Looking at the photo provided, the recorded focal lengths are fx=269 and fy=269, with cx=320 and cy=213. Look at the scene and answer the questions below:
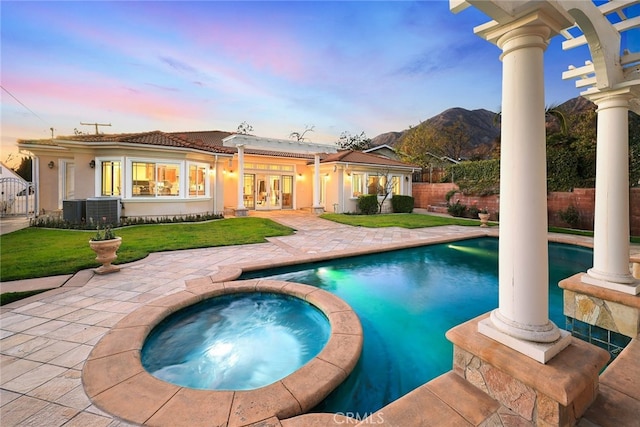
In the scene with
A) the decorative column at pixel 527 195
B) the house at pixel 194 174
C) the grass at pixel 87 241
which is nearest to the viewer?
the decorative column at pixel 527 195

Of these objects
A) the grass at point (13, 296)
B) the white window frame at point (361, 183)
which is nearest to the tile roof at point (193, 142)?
the white window frame at point (361, 183)

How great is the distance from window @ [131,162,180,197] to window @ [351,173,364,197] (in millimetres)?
9519

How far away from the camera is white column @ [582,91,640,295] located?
2.85 metres

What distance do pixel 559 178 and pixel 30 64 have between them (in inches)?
885

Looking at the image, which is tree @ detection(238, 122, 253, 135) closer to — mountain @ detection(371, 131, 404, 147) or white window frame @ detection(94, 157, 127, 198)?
white window frame @ detection(94, 157, 127, 198)

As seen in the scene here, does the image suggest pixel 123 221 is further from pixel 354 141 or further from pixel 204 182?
pixel 354 141

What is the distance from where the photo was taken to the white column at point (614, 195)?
2.85m

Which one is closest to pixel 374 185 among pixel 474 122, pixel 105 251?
pixel 105 251

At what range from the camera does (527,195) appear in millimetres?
1745

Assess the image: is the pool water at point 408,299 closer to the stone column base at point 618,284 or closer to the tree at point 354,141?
the stone column base at point 618,284

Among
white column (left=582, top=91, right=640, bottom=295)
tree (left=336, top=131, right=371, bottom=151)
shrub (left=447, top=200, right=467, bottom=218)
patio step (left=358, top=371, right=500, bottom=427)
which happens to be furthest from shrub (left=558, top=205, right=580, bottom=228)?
tree (left=336, top=131, right=371, bottom=151)

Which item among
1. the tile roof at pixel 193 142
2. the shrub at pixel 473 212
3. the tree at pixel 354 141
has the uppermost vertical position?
the tree at pixel 354 141

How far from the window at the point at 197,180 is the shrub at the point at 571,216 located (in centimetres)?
1632

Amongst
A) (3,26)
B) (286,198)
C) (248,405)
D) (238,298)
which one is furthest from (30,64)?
(248,405)
